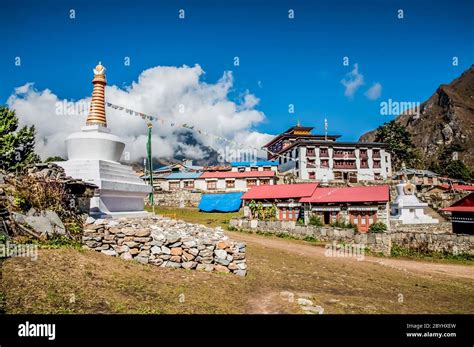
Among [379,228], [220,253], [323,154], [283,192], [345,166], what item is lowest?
[379,228]

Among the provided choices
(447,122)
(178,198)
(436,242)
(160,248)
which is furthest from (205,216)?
(447,122)

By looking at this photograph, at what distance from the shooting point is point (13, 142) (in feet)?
123

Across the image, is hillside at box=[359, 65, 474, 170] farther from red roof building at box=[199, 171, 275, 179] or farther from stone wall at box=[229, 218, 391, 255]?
stone wall at box=[229, 218, 391, 255]

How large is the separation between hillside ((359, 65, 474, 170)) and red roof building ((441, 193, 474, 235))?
81.8 m

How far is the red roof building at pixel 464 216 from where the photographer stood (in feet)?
94.5

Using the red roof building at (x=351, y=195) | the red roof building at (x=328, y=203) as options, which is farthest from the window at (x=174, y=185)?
the red roof building at (x=351, y=195)

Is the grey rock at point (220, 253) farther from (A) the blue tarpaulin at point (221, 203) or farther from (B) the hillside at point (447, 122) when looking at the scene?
(B) the hillside at point (447, 122)

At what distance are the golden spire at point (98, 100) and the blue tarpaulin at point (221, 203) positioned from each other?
28.4 meters

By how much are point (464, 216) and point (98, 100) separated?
111ft

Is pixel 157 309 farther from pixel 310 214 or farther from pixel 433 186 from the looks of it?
pixel 433 186

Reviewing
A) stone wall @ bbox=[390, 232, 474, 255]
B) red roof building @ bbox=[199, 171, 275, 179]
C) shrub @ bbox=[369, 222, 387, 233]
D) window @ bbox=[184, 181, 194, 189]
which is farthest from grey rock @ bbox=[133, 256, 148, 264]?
window @ bbox=[184, 181, 194, 189]

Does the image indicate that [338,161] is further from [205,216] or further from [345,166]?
[205,216]
